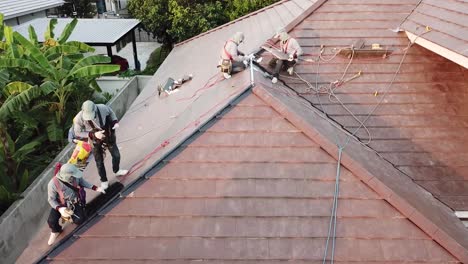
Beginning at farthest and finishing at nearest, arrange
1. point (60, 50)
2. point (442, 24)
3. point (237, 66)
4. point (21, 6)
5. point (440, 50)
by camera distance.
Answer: point (21, 6) < point (60, 50) < point (442, 24) < point (440, 50) < point (237, 66)

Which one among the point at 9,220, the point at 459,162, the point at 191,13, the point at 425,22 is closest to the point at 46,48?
the point at 9,220

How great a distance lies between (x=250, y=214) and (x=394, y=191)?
7.15ft

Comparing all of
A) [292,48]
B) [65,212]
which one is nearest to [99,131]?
[65,212]

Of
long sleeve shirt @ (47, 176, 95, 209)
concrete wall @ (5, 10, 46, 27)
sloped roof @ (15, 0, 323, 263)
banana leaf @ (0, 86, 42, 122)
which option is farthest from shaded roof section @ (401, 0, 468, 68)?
concrete wall @ (5, 10, 46, 27)

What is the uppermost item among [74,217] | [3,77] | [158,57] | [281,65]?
[281,65]

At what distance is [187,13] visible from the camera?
23641 millimetres

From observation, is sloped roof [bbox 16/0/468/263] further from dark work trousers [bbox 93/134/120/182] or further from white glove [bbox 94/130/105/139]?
white glove [bbox 94/130/105/139]

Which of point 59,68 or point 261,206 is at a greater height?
point 261,206

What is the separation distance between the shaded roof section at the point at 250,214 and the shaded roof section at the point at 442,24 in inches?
181

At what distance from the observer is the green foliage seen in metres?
11.6

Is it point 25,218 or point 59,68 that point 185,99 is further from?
point 25,218

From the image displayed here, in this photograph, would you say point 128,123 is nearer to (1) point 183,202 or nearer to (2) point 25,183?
(2) point 25,183

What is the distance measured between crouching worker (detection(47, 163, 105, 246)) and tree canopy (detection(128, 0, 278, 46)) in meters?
Answer: 19.2

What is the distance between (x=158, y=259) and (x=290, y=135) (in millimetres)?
2756
